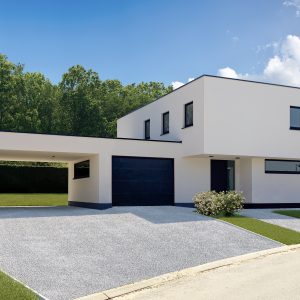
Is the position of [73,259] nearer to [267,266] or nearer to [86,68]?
[267,266]

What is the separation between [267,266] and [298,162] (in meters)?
14.9

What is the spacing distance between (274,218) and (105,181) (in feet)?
24.0

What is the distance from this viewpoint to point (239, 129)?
71.7ft

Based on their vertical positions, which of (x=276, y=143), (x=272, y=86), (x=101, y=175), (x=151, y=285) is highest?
(x=272, y=86)

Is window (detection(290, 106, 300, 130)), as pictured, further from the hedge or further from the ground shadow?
the hedge

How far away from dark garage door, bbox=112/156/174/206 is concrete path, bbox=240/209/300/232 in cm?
390

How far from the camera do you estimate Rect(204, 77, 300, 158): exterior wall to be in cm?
2133

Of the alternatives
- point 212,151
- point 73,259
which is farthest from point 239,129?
point 73,259

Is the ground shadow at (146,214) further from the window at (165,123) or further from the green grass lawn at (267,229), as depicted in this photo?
the window at (165,123)

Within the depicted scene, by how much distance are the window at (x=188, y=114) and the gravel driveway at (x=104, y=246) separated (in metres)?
5.37

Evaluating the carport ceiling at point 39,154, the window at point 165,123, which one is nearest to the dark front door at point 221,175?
the window at point 165,123

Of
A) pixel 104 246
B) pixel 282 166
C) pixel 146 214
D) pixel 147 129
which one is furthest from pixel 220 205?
pixel 147 129

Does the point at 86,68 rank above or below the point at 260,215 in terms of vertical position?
above

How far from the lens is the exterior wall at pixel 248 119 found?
21328mm
